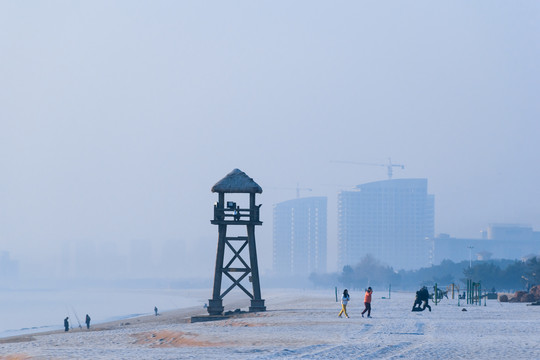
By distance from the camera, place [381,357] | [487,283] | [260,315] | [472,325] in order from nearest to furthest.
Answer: [381,357], [472,325], [260,315], [487,283]

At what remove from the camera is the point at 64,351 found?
82.6 ft

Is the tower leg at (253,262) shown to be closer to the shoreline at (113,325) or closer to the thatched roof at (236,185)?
the thatched roof at (236,185)

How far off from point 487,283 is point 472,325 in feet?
376

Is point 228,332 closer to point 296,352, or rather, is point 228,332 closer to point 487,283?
point 296,352

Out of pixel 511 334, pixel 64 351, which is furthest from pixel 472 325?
pixel 64 351

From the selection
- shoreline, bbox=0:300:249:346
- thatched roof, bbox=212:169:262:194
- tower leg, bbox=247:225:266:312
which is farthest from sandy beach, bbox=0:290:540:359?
shoreline, bbox=0:300:249:346

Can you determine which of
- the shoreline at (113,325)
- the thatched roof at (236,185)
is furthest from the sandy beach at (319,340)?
the shoreline at (113,325)

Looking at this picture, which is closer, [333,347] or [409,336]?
[333,347]

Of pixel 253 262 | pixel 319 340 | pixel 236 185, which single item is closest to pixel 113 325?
pixel 253 262

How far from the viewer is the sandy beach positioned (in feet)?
72.5

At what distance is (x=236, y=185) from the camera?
38250 mm

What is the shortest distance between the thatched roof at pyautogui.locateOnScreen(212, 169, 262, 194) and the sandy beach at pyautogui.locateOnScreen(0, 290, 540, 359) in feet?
18.0

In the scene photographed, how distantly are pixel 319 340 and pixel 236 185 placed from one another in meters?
13.9

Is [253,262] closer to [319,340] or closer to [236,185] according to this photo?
[236,185]
